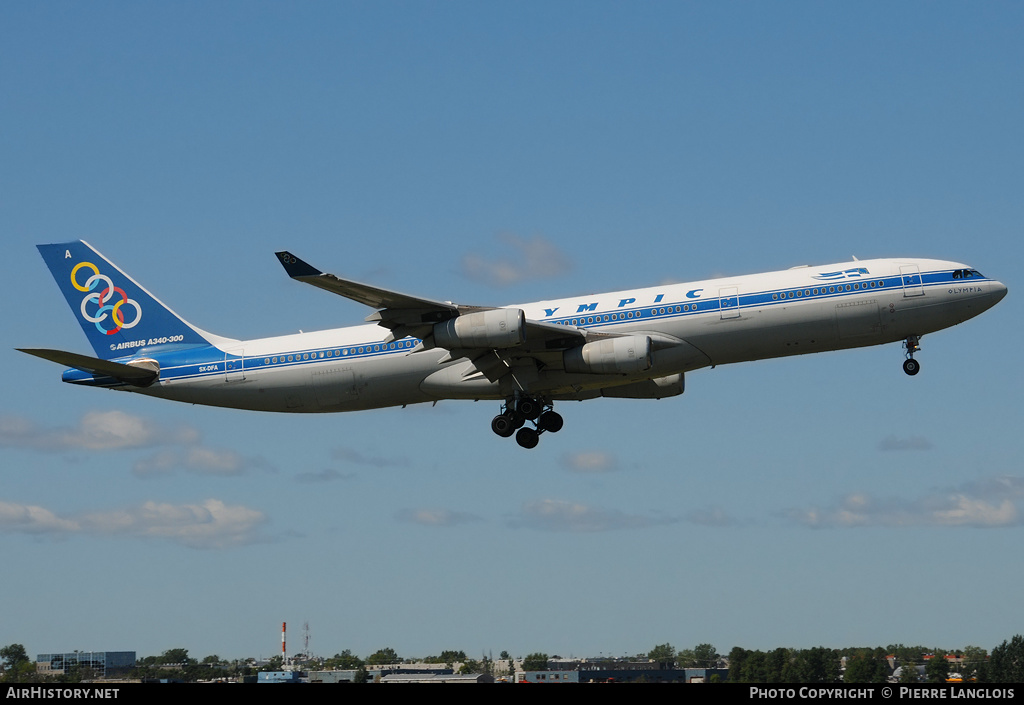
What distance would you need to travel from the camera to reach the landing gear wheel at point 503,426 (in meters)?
43.6

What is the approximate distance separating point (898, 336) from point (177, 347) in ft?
96.3

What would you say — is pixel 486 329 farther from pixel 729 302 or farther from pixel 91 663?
pixel 91 663

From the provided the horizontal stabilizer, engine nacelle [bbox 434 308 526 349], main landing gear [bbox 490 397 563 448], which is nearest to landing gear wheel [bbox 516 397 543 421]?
main landing gear [bbox 490 397 563 448]

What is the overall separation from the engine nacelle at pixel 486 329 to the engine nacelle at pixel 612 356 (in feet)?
7.77

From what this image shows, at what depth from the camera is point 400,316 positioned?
40.0 metres

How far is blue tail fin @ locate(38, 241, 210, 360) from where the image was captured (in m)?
48.3

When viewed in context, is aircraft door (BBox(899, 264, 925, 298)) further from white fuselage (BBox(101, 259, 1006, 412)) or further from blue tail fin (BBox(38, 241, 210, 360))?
blue tail fin (BBox(38, 241, 210, 360))

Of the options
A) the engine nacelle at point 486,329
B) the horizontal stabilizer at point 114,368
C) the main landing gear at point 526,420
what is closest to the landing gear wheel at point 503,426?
the main landing gear at point 526,420

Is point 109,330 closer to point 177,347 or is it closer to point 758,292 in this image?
point 177,347

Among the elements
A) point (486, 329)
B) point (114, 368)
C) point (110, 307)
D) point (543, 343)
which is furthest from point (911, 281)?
point (110, 307)

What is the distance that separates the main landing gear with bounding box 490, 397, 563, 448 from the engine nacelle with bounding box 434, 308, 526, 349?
14.0 feet

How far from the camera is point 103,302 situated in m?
49.9

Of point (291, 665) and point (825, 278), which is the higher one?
point (825, 278)

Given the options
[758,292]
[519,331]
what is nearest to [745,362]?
[758,292]
